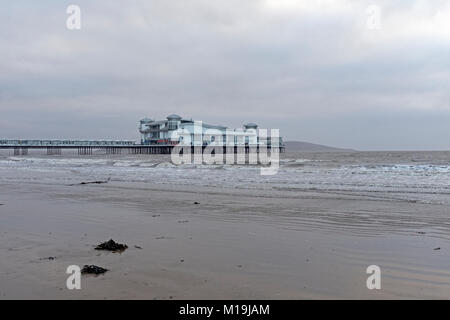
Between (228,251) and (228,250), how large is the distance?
5 centimetres

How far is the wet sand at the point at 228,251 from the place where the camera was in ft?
12.6

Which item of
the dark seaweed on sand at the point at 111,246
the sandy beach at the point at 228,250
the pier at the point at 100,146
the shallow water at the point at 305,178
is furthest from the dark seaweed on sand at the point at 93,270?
the pier at the point at 100,146

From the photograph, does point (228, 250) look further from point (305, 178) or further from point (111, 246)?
point (305, 178)

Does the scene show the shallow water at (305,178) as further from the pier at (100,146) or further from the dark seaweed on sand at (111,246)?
the pier at (100,146)

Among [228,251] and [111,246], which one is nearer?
[228,251]

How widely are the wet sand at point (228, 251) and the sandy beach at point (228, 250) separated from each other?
0.04ft

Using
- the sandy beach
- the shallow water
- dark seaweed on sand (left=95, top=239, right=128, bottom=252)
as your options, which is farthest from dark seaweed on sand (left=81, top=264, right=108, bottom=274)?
the shallow water

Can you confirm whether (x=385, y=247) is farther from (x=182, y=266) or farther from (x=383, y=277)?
(x=182, y=266)

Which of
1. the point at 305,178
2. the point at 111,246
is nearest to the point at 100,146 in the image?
the point at 305,178

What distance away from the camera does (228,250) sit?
540 centimetres

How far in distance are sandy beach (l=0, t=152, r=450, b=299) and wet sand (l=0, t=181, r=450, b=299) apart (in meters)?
0.01

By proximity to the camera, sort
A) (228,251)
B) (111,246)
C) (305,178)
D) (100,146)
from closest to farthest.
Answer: (228,251) < (111,246) < (305,178) < (100,146)

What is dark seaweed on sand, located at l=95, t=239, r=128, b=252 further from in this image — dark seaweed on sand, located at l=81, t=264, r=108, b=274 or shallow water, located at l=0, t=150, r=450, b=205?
shallow water, located at l=0, t=150, r=450, b=205
